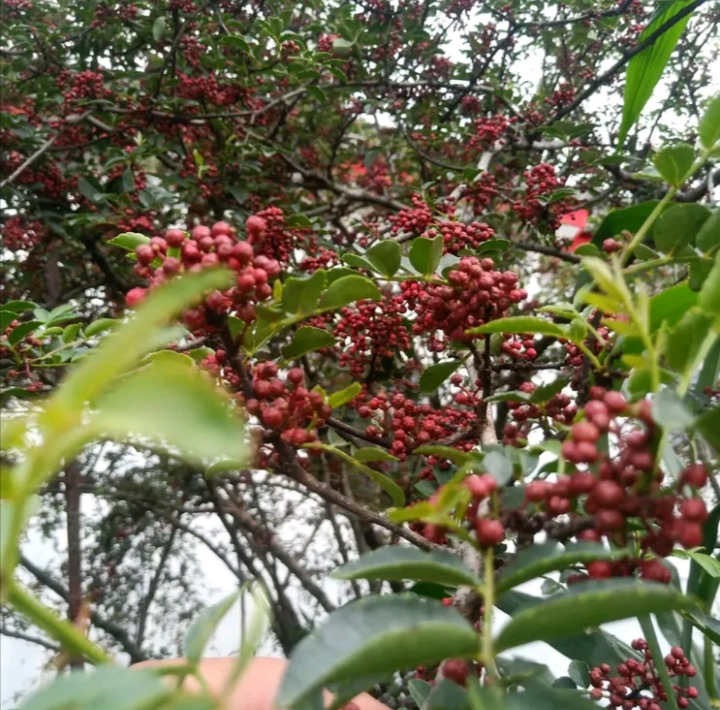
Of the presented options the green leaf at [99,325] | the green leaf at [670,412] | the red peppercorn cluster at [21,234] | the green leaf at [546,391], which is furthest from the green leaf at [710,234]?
the red peppercorn cluster at [21,234]

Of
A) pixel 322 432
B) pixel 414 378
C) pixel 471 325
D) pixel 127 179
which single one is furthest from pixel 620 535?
pixel 127 179

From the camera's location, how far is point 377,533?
2186mm

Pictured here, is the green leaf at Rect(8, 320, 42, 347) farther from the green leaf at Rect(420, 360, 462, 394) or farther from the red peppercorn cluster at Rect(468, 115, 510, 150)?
the red peppercorn cluster at Rect(468, 115, 510, 150)

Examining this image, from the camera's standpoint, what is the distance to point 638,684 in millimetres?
920

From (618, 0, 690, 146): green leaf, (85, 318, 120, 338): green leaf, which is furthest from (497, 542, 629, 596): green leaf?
(618, 0, 690, 146): green leaf

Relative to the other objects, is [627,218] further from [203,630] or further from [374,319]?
[203,630]

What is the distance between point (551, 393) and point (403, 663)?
0.37m

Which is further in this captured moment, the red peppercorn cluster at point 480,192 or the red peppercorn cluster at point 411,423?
the red peppercorn cluster at point 480,192

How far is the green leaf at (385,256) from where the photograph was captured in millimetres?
692

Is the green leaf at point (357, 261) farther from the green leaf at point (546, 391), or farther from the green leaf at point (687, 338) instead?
the green leaf at point (687, 338)

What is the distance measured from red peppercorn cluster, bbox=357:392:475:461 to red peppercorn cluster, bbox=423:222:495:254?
23 centimetres

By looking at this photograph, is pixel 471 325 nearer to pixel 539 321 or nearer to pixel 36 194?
pixel 539 321

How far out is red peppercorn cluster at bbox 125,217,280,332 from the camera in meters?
0.50

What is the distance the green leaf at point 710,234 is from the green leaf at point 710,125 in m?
0.06
